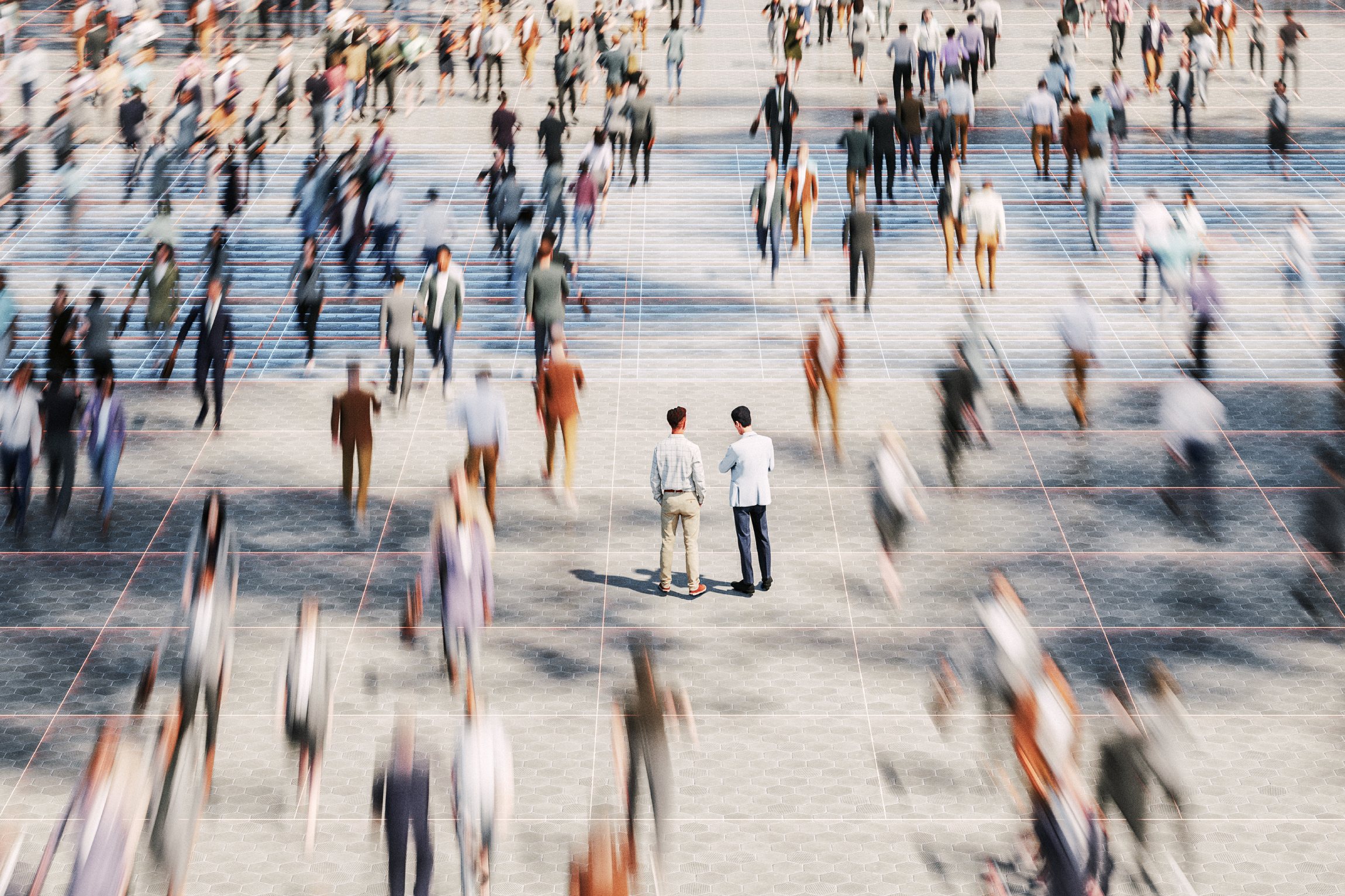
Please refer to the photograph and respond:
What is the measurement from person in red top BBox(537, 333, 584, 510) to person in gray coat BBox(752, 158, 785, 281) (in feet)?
16.3

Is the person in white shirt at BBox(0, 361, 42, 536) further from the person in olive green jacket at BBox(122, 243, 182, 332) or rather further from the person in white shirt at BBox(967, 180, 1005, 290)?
the person in white shirt at BBox(967, 180, 1005, 290)

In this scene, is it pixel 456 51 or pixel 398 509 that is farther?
pixel 456 51

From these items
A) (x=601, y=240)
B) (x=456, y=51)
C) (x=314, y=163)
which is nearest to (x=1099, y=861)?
(x=601, y=240)

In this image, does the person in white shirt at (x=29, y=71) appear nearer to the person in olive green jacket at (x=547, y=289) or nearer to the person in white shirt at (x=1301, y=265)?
the person in olive green jacket at (x=547, y=289)

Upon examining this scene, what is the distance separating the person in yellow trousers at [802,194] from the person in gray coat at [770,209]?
34cm

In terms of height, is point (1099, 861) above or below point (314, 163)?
below

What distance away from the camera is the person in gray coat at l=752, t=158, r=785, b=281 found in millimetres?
17969

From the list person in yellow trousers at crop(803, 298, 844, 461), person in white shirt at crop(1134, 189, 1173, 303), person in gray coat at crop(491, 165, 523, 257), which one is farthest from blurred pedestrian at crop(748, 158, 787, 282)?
person in white shirt at crop(1134, 189, 1173, 303)

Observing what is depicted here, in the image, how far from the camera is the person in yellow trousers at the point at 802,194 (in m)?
18.6

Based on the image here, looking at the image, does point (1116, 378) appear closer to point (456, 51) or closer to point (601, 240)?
point (601, 240)

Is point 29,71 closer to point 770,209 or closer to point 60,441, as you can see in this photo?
point 770,209

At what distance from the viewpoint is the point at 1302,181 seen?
2209 cm

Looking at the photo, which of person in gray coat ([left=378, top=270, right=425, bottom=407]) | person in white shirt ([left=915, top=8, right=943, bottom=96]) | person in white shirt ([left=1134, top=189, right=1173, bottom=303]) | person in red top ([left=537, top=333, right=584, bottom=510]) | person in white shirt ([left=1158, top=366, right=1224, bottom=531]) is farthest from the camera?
person in white shirt ([left=915, top=8, right=943, bottom=96])

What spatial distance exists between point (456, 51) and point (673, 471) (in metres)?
19.8
